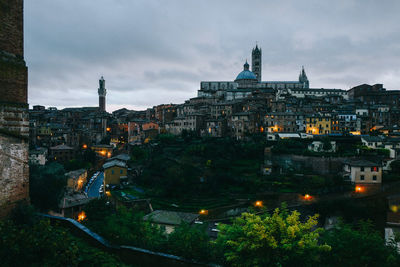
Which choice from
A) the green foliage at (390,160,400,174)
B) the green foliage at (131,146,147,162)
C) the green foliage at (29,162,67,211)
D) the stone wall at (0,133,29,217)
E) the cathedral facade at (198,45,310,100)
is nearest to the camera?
the stone wall at (0,133,29,217)

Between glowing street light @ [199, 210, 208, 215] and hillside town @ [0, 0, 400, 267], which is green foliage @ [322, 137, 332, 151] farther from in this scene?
glowing street light @ [199, 210, 208, 215]

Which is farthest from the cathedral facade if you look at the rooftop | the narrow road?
the rooftop

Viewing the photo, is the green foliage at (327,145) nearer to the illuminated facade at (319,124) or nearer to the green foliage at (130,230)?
the illuminated facade at (319,124)

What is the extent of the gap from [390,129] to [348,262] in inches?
2047

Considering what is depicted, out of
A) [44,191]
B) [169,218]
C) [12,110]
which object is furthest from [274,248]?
[169,218]

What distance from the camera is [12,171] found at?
5.88 m

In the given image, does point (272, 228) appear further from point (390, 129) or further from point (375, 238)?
point (390, 129)

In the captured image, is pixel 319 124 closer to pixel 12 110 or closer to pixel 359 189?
pixel 359 189

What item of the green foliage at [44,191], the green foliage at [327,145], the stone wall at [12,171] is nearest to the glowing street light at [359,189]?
the green foliage at [327,145]

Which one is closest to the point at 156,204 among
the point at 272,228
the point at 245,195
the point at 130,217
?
the point at 245,195

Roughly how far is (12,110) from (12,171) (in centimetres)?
143

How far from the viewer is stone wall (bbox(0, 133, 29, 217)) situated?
5.70m

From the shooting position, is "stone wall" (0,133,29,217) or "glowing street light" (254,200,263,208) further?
"glowing street light" (254,200,263,208)

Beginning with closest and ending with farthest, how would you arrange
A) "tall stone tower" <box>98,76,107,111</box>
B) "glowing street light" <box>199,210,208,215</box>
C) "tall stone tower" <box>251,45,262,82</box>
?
"glowing street light" <box>199,210,208,215</box>, "tall stone tower" <box>98,76,107,111</box>, "tall stone tower" <box>251,45,262,82</box>
